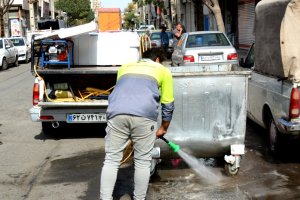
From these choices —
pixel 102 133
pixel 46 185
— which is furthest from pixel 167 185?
pixel 102 133

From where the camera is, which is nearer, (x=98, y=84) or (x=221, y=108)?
(x=221, y=108)

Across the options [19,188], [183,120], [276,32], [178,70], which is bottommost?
[19,188]

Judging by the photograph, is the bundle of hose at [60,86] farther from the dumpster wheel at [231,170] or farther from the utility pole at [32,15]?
the utility pole at [32,15]

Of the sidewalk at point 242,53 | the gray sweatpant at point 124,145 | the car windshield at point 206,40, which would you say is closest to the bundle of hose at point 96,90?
the gray sweatpant at point 124,145

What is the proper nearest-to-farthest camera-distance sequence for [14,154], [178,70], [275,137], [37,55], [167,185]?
[167,185] < [178,70] < [275,137] < [14,154] < [37,55]

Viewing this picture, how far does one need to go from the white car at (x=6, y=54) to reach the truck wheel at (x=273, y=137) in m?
20.0

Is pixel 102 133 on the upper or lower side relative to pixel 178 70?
lower

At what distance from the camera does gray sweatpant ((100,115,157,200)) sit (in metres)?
4.60

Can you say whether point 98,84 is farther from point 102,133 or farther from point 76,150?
point 76,150

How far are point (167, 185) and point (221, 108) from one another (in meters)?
1.09

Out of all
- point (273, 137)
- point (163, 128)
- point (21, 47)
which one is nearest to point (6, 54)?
point (21, 47)

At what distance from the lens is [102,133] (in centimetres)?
909

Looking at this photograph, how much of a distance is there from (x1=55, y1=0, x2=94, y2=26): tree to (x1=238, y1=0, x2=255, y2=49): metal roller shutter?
5516 cm

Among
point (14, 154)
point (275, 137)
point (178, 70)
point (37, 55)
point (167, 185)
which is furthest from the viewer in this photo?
point (37, 55)
